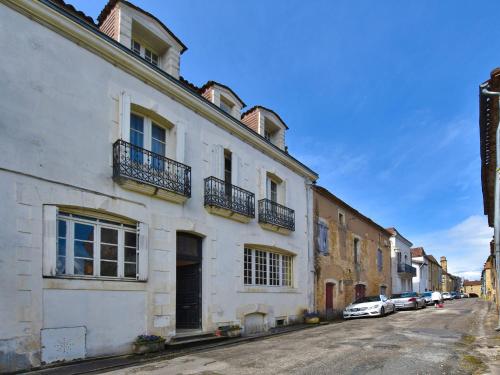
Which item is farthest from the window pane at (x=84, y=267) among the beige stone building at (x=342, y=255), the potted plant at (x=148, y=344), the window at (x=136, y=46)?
the beige stone building at (x=342, y=255)

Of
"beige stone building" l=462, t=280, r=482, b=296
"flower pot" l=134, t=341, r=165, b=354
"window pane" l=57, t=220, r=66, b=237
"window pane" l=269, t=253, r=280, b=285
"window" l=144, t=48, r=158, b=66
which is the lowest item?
"beige stone building" l=462, t=280, r=482, b=296

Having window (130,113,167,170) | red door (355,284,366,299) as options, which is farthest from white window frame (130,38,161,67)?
red door (355,284,366,299)

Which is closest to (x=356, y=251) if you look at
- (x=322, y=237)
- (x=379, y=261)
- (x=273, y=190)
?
(x=379, y=261)

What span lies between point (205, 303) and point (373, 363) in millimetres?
5585

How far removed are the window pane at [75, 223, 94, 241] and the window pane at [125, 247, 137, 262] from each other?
1029 millimetres

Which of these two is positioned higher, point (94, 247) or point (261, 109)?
point (261, 109)

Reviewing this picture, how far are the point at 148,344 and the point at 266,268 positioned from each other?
6.95 m

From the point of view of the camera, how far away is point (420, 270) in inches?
2073

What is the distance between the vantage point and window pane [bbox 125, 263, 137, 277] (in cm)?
975

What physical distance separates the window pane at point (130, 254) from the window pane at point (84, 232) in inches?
40.5

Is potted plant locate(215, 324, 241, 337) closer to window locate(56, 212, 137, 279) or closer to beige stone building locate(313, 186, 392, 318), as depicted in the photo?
window locate(56, 212, 137, 279)

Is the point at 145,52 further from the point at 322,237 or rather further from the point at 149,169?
the point at 322,237

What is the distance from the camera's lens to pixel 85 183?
29.5ft

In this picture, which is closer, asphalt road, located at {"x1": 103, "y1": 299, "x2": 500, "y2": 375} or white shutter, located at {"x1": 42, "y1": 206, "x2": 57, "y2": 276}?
asphalt road, located at {"x1": 103, "y1": 299, "x2": 500, "y2": 375}
